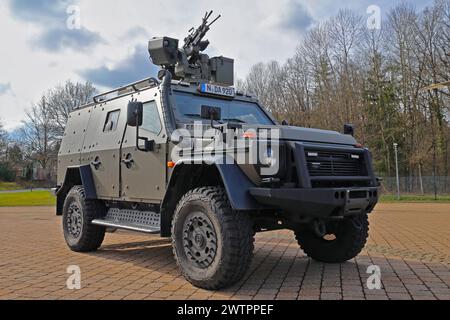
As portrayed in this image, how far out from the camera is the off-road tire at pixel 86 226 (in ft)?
22.3

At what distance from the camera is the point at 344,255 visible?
5.56 metres

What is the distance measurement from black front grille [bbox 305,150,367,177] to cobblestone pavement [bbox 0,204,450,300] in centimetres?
122

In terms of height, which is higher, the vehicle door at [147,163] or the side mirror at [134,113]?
the side mirror at [134,113]

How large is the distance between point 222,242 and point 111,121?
3.59 metres

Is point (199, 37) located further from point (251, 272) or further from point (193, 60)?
point (251, 272)

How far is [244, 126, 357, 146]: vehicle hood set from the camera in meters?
4.50

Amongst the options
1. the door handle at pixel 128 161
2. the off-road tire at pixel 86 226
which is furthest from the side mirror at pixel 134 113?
→ the off-road tire at pixel 86 226

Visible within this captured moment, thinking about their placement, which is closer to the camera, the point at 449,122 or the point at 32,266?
the point at 32,266

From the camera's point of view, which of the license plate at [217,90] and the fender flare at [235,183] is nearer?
the fender flare at [235,183]

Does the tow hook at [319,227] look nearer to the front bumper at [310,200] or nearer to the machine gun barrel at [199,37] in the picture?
the front bumper at [310,200]

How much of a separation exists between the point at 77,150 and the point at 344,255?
196 inches

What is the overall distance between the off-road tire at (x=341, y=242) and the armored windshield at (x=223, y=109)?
5.95 ft
